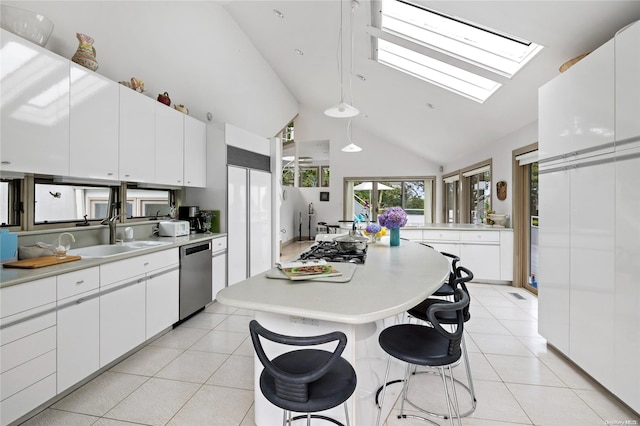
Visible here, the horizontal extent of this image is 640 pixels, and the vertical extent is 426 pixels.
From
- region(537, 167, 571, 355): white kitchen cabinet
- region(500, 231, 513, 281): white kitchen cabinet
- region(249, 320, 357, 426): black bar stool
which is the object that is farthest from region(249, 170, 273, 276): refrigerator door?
region(500, 231, 513, 281): white kitchen cabinet

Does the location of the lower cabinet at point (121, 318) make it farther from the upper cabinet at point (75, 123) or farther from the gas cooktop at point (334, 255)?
the gas cooktop at point (334, 255)

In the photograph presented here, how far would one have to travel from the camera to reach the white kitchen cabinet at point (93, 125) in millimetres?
2184

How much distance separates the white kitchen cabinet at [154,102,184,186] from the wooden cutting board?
119cm

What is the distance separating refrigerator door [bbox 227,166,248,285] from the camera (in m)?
3.96

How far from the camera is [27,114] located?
6.14 feet

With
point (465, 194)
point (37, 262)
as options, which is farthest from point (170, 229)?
point (465, 194)

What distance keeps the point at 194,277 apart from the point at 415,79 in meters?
3.75

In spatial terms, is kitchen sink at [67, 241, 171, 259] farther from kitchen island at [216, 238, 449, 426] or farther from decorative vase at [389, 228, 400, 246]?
decorative vase at [389, 228, 400, 246]

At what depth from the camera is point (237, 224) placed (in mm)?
4117

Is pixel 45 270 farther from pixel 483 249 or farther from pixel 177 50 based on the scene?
pixel 483 249

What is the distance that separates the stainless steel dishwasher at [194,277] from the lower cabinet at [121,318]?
0.57 m

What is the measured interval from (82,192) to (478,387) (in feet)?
11.7

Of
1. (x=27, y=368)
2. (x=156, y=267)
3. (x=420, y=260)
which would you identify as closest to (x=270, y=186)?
(x=156, y=267)

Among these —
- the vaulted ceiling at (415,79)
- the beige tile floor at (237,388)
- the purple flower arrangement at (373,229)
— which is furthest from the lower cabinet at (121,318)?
the vaulted ceiling at (415,79)
